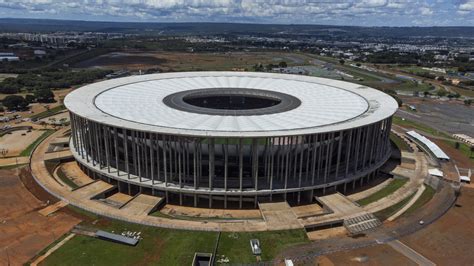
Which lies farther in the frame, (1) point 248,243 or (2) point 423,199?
(2) point 423,199

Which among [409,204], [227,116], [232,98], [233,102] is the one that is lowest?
[409,204]

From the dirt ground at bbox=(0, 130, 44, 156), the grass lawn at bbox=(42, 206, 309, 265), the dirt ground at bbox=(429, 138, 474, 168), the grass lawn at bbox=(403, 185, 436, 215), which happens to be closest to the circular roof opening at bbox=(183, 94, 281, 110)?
the grass lawn at bbox=(403, 185, 436, 215)

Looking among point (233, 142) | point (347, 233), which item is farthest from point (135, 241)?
point (347, 233)

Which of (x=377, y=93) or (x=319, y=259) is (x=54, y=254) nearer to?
(x=319, y=259)

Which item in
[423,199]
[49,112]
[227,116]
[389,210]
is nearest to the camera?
[389,210]

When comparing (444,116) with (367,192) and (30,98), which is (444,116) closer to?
(367,192)

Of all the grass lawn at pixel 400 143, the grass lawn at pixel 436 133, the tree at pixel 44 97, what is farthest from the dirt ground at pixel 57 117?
the grass lawn at pixel 436 133

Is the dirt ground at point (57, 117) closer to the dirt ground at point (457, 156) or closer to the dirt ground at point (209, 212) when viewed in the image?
the dirt ground at point (209, 212)

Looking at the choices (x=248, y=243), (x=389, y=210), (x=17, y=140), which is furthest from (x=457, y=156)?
(x=17, y=140)
